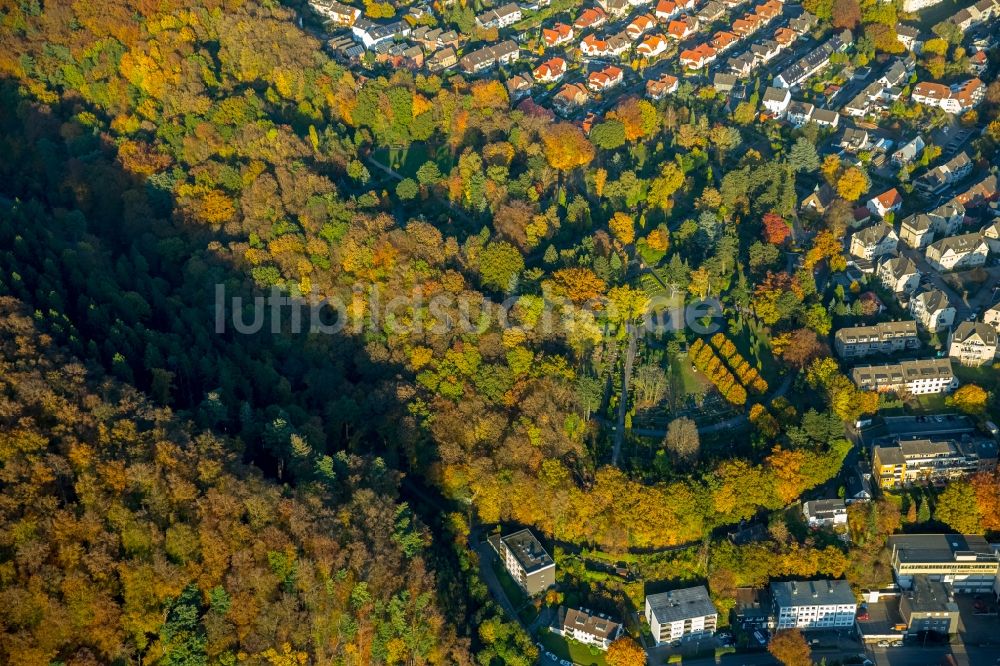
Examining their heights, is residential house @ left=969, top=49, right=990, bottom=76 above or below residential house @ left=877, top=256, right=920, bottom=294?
above

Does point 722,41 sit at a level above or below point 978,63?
below

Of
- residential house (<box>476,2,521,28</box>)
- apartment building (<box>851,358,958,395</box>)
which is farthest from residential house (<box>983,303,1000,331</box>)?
residential house (<box>476,2,521,28</box>)

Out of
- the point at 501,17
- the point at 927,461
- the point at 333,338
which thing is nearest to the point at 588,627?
the point at 927,461

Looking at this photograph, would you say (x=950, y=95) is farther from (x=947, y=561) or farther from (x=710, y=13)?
(x=947, y=561)

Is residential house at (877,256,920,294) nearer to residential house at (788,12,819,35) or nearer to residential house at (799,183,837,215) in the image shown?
residential house at (799,183,837,215)

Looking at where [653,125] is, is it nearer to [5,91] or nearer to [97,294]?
[97,294]

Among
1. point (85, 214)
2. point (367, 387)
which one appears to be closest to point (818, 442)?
point (367, 387)
